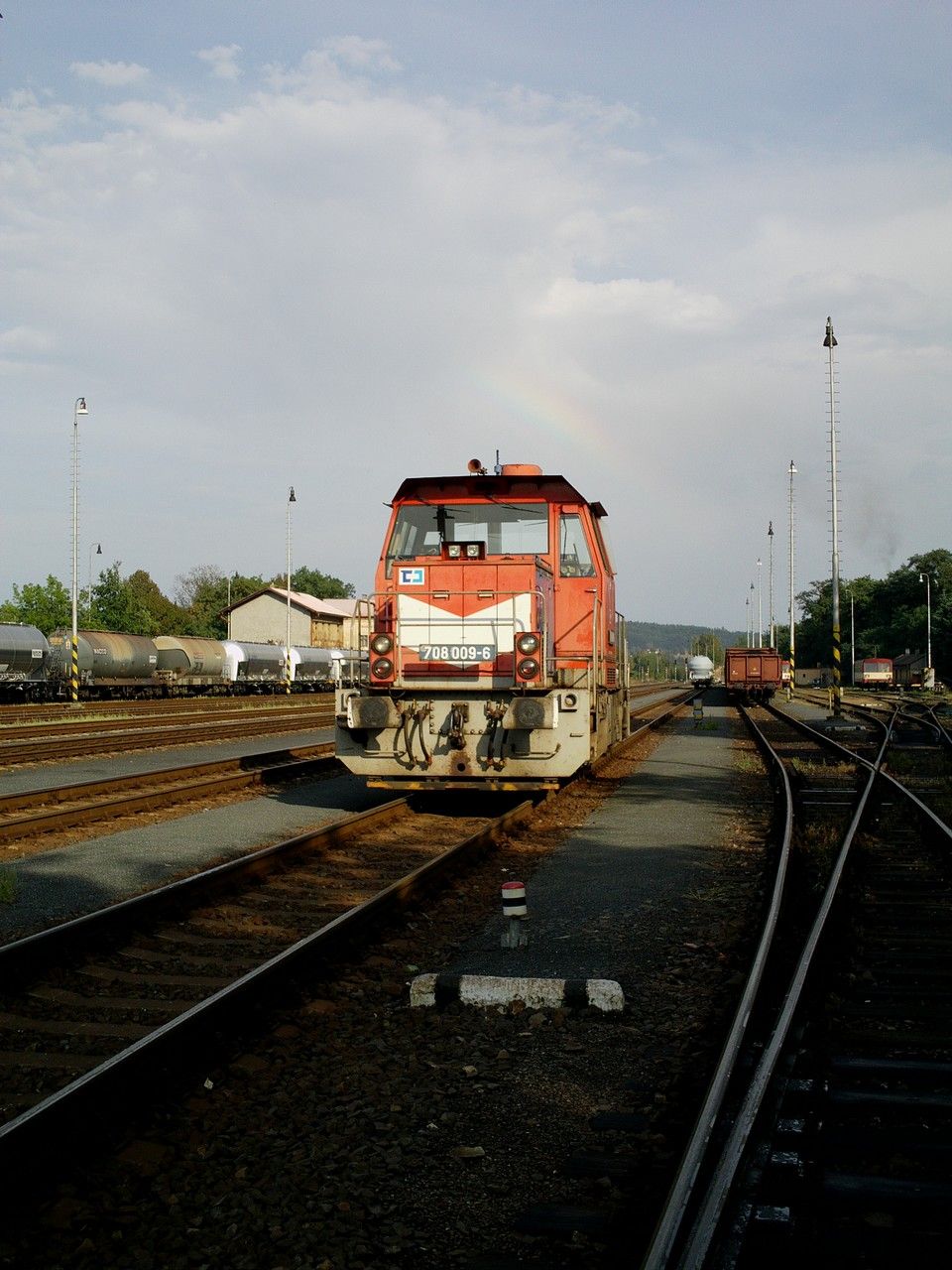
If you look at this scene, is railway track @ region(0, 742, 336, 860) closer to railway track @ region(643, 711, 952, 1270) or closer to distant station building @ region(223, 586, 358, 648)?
railway track @ region(643, 711, 952, 1270)

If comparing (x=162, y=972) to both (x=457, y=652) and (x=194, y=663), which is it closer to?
(x=457, y=652)

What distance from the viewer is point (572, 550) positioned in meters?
12.4

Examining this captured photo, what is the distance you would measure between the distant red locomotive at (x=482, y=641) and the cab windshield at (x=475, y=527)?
0.01 meters

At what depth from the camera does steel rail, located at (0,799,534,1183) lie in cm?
362

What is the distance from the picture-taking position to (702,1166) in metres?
3.43

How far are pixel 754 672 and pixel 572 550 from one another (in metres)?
37.2

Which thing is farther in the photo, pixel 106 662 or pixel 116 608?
pixel 116 608

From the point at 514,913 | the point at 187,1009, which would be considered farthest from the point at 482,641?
the point at 187,1009

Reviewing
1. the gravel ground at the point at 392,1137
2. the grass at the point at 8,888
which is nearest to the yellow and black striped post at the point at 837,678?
the gravel ground at the point at 392,1137

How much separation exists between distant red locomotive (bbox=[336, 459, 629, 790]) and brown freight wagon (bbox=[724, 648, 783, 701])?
36.7m

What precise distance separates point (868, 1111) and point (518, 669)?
6858 millimetres

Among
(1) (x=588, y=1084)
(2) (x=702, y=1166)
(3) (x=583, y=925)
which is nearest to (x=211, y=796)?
(3) (x=583, y=925)

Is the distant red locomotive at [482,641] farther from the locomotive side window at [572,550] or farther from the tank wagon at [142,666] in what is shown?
the tank wagon at [142,666]

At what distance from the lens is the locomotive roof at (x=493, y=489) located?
12.1m
